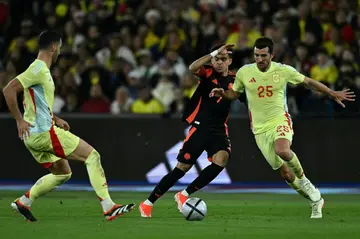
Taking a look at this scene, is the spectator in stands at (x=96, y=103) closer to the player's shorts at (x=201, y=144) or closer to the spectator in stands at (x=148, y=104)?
the spectator in stands at (x=148, y=104)

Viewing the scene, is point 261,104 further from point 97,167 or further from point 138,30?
point 138,30

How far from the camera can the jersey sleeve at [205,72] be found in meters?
13.5

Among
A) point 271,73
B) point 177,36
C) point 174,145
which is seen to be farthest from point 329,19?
point 271,73

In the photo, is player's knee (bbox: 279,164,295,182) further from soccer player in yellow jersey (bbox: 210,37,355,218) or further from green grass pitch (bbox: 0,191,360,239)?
green grass pitch (bbox: 0,191,360,239)

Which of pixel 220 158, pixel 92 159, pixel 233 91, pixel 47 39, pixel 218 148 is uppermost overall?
pixel 47 39

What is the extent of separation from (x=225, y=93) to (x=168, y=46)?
9397mm

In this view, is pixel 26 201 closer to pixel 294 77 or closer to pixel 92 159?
pixel 92 159

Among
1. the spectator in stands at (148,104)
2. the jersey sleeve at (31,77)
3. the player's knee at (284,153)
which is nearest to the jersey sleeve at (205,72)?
the player's knee at (284,153)

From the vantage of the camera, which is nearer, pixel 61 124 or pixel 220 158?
pixel 61 124

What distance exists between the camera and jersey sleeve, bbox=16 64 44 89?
11.9 metres

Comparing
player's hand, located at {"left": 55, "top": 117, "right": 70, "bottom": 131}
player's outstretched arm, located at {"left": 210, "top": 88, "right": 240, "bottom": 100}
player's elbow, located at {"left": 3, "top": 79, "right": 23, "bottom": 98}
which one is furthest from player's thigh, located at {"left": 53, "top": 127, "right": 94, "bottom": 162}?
player's outstretched arm, located at {"left": 210, "top": 88, "right": 240, "bottom": 100}

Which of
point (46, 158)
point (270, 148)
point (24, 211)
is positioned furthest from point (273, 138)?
point (24, 211)

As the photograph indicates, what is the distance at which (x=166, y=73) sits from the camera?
2161 cm

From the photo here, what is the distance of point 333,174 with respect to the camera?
1998 centimetres
